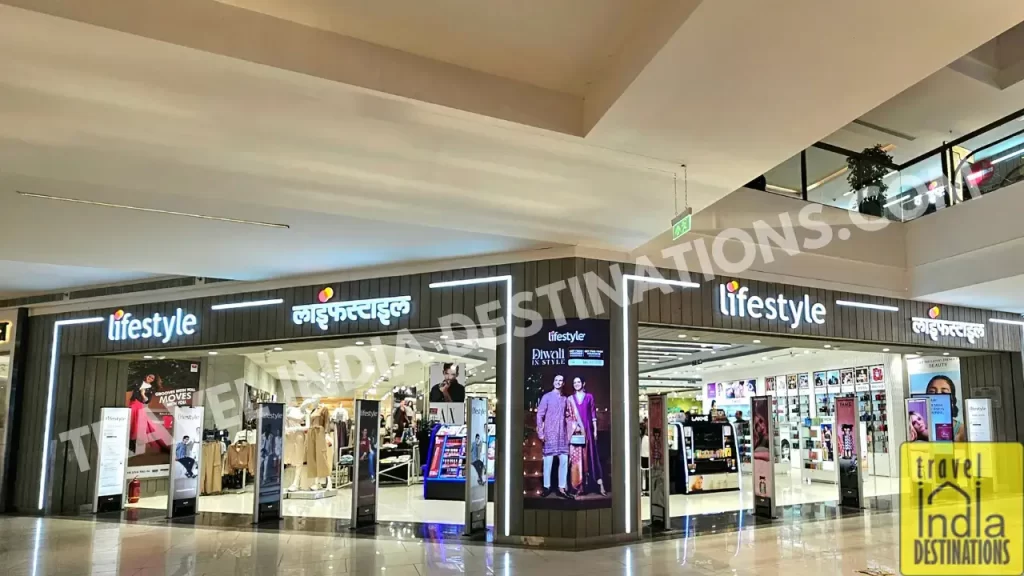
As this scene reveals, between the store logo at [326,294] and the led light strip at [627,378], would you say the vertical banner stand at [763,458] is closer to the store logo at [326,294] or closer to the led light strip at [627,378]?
the led light strip at [627,378]

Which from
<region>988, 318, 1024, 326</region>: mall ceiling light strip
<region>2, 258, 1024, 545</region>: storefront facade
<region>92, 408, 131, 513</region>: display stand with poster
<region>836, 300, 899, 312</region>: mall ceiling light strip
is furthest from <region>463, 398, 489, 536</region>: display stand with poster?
<region>988, 318, 1024, 326</region>: mall ceiling light strip

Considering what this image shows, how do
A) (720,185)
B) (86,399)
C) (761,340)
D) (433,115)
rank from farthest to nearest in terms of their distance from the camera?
(86,399)
(761,340)
(720,185)
(433,115)

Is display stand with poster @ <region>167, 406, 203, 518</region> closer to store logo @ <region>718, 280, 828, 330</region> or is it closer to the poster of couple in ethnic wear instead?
the poster of couple in ethnic wear

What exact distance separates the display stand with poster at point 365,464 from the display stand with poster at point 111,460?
4.35 meters

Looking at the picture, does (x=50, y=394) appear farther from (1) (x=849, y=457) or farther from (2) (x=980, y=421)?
(2) (x=980, y=421)

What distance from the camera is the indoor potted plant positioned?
10109 mm

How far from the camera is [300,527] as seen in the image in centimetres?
829

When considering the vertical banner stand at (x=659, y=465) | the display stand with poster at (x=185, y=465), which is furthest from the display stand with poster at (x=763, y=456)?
the display stand with poster at (x=185, y=465)

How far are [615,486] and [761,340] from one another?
11.4 feet

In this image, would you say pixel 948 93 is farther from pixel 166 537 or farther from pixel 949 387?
pixel 166 537

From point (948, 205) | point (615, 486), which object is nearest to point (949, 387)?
point (948, 205)

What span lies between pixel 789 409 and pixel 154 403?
14089 mm

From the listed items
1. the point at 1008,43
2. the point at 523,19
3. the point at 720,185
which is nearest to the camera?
the point at 523,19

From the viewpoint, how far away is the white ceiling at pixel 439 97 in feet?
11.5
